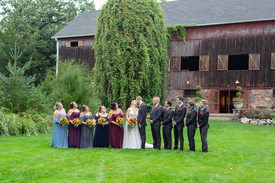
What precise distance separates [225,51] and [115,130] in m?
15.4

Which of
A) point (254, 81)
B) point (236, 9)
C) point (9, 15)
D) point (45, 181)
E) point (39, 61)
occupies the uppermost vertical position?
point (9, 15)

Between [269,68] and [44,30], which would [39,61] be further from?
[269,68]

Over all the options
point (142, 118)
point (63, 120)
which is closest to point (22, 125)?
point (63, 120)

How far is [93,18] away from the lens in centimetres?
3047

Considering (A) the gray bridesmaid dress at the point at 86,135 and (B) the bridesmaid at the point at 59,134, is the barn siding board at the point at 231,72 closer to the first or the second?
(A) the gray bridesmaid dress at the point at 86,135

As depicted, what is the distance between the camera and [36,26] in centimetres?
3750

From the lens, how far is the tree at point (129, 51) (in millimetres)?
Result: 18141

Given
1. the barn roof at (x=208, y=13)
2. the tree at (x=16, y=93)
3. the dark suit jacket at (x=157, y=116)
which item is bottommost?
the dark suit jacket at (x=157, y=116)

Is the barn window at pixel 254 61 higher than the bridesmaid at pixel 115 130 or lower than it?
higher

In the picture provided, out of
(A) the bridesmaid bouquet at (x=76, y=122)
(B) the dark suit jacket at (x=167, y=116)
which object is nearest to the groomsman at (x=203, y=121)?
(B) the dark suit jacket at (x=167, y=116)

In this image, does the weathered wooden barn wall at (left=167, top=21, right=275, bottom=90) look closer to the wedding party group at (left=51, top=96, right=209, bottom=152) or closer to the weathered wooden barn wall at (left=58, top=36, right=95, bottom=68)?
the weathered wooden barn wall at (left=58, top=36, right=95, bottom=68)

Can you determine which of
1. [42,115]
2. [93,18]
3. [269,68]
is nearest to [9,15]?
[93,18]

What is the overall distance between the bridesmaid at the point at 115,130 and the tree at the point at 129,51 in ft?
25.6

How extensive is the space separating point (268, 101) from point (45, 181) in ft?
64.0
